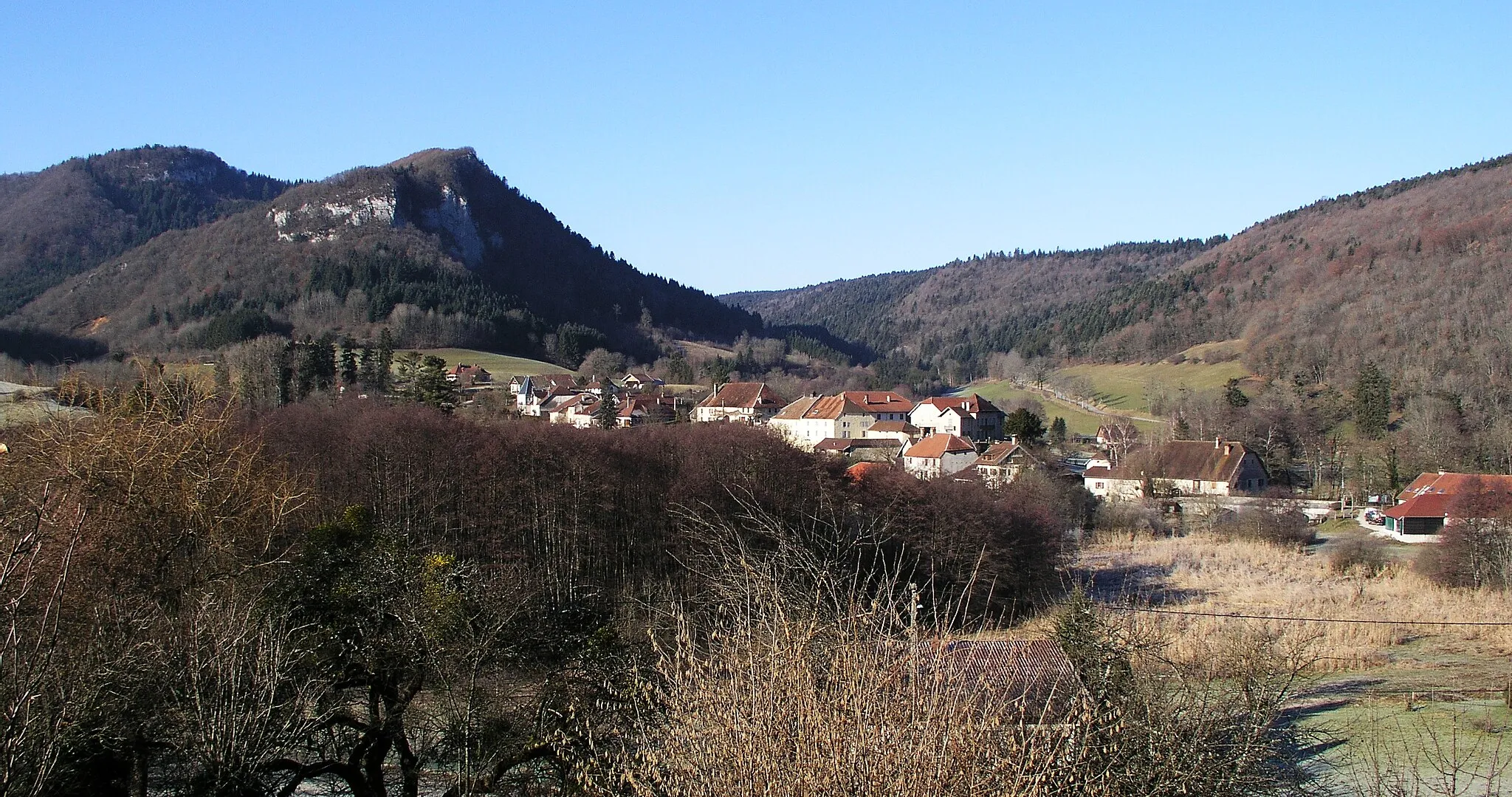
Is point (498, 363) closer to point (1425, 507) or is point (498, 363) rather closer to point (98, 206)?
point (1425, 507)

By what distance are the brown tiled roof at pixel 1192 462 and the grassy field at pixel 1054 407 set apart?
15.5 meters

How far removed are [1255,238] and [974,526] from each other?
131 m

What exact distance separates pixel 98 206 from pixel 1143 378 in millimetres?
127792

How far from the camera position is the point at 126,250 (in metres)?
120

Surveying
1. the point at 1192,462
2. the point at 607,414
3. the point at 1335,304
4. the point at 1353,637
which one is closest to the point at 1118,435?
the point at 1192,462

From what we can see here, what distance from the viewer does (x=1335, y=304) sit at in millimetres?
90312

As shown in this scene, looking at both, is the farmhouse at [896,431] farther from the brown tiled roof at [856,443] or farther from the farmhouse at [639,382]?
the farmhouse at [639,382]

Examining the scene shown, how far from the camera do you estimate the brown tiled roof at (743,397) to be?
2643 inches

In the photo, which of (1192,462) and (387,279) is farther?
(387,279)

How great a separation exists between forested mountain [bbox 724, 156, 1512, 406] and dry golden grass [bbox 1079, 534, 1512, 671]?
98.7 ft

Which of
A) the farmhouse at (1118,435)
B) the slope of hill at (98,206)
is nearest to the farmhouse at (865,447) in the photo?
the farmhouse at (1118,435)

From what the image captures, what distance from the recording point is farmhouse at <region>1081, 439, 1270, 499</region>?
46719mm

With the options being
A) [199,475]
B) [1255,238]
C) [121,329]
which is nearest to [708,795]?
[199,475]

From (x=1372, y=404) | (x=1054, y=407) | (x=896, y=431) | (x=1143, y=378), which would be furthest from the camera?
(x=1143, y=378)
